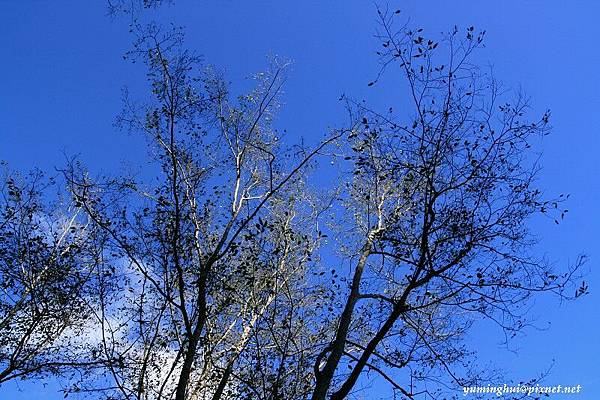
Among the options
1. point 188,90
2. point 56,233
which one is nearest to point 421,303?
point 188,90

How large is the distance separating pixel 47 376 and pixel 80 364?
2.33 m

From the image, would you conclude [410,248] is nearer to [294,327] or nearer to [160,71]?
[294,327]

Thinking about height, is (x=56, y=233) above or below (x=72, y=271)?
above

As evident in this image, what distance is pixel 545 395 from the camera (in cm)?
671

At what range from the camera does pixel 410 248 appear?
7.51 meters

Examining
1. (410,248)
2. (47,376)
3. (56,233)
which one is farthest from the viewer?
(56,233)

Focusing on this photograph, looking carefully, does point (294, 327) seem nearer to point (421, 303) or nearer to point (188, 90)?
point (421, 303)

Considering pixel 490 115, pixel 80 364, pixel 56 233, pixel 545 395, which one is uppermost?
pixel 56 233

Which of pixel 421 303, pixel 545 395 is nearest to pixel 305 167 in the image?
pixel 421 303

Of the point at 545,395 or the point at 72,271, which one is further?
the point at 72,271

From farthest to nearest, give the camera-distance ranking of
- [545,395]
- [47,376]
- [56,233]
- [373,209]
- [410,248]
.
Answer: [56,233]
[47,376]
[373,209]
[410,248]
[545,395]

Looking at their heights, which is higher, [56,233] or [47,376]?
[56,233]

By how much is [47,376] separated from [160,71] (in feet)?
27.2

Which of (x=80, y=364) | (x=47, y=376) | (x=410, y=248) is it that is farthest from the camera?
(x=47, y=376)
